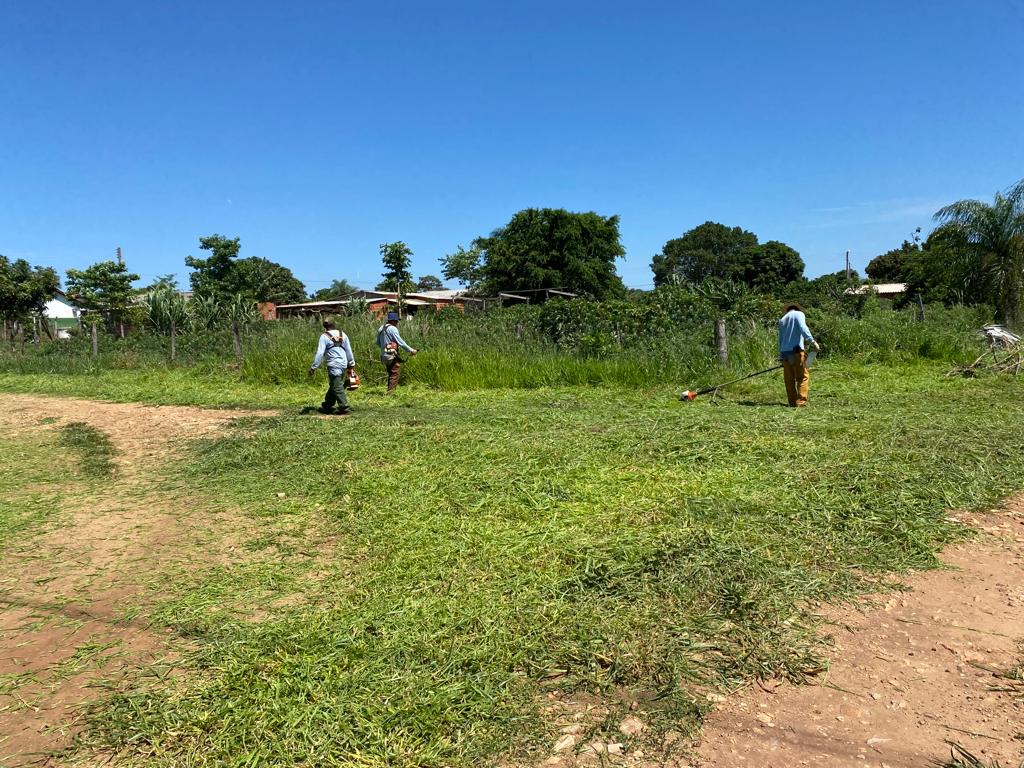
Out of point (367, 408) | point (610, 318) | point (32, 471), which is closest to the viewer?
point (32, 471)

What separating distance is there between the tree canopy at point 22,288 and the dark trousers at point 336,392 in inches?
1082

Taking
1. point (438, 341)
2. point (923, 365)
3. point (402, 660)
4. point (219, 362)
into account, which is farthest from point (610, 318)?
point (402, 660)

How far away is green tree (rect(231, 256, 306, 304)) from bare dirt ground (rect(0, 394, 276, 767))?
135 ft

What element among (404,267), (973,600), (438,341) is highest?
(404,267)

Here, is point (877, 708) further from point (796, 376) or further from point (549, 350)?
point (549, 350)

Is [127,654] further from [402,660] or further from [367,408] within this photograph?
[367,408]

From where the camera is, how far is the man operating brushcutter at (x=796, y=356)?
906cm

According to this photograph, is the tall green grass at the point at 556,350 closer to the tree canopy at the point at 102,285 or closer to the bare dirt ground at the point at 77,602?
the bare dirt ground at the point at 77,602

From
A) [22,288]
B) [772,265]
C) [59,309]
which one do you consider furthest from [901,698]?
[59,309]

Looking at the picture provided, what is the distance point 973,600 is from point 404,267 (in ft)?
125

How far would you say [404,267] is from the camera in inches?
1550

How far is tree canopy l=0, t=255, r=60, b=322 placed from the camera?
98.3 feet

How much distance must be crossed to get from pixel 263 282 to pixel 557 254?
23.0 meters

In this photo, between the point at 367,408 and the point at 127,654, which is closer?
the point at 127,654
